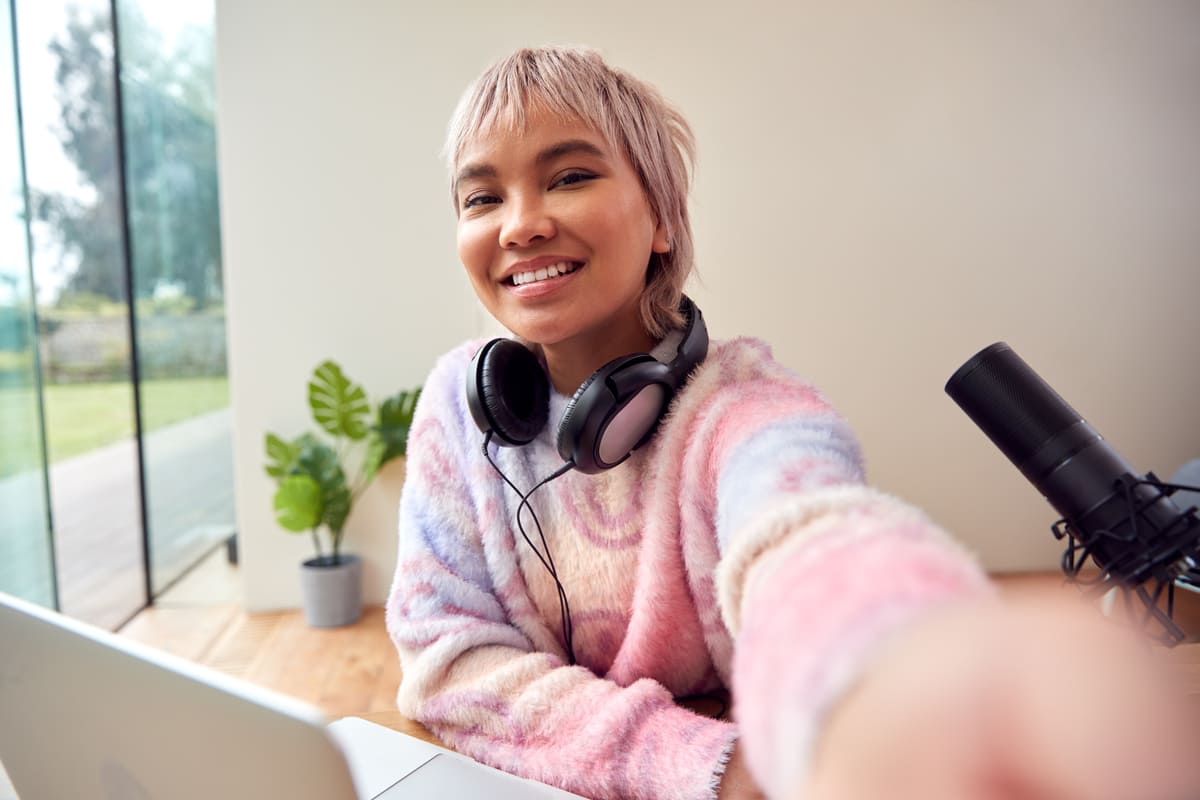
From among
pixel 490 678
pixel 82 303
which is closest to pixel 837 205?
pixel 490 678

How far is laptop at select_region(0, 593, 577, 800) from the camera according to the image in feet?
1.00

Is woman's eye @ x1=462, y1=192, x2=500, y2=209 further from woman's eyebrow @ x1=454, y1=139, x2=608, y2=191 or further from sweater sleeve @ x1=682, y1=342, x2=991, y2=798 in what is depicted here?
sweater sleeve @ x1=682, y1=342, x2=991, y2=798

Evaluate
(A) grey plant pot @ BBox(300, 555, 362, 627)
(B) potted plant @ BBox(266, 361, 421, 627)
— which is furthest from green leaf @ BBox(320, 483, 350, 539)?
(A) grey plant pot @ BBox(300, 555, 362, 627)

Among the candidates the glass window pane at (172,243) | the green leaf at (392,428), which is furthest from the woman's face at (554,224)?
the glass window pane at (172,243)

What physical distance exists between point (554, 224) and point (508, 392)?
0.20 m

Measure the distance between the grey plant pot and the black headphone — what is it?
7.13ft

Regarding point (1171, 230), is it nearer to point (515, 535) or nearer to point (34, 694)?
point (515, 535)

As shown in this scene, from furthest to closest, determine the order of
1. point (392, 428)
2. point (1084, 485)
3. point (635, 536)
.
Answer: point (392, 428)
point (635, 536)
point (1084, 485)

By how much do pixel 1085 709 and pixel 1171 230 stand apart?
367cm

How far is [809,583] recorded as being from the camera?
323 millimetres

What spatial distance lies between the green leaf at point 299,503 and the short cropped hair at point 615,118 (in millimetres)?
2009

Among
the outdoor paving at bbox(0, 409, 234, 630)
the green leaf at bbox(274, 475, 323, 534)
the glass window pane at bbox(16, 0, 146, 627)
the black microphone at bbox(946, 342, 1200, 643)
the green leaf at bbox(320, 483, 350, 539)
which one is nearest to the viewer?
the black microphone at bbox(946, 342, 1200, 643)

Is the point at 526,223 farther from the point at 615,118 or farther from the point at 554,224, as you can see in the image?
the point at 615,118

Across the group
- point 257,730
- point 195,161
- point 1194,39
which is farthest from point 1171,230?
point 195,161
